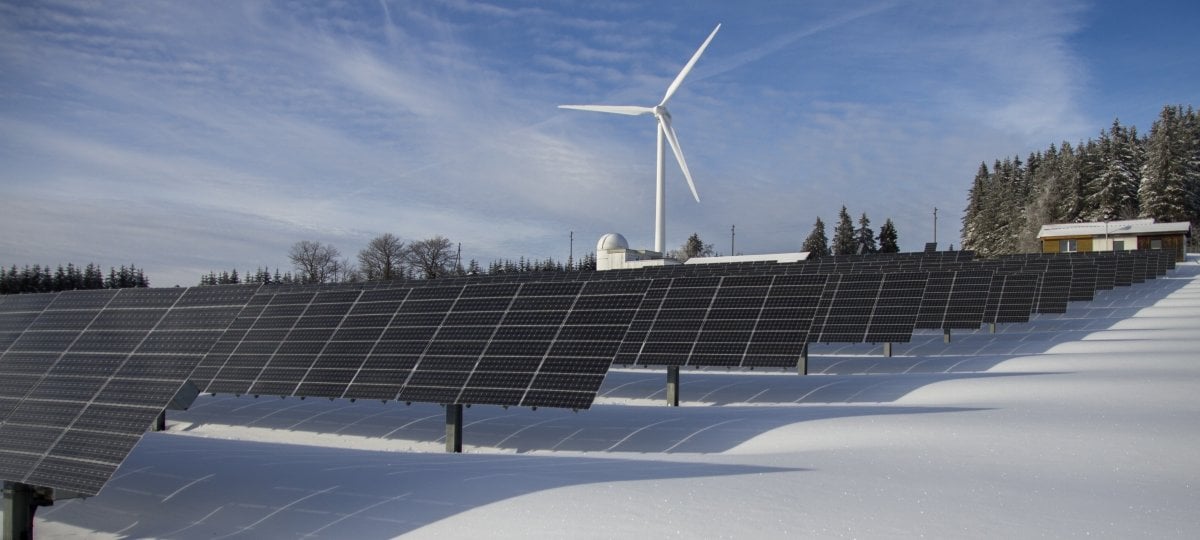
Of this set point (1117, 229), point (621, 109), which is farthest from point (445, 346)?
Result: point (1117, 229)

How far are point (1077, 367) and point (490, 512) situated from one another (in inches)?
939

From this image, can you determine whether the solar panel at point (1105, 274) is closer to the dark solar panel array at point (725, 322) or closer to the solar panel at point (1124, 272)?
the solar panel at point (1124, 272)

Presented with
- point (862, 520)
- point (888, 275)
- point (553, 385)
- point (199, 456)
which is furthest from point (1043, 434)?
point (888, 275)

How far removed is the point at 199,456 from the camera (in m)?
15.8

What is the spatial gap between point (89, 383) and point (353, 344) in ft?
22.7

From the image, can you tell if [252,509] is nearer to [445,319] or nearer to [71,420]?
[71,420]

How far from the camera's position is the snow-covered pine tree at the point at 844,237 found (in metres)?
167

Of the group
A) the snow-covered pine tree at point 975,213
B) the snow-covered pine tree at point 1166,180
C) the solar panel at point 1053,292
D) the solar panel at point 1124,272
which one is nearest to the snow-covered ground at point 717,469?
the solar panel at point 1053,292

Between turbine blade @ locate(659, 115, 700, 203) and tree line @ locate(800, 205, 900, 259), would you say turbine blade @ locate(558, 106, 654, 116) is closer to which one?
turbine blade @ locate(659, 115, 700, 203)

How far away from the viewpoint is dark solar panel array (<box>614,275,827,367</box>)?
941 inches

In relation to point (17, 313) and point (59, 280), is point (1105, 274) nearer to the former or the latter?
point (17, 313)

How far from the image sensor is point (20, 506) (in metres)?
11.8

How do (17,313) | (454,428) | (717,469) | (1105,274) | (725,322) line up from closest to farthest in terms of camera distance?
(717,469) < (454,428) < (17,313) < (725,322) < (1105,274)

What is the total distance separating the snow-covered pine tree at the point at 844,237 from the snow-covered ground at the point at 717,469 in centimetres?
14477
